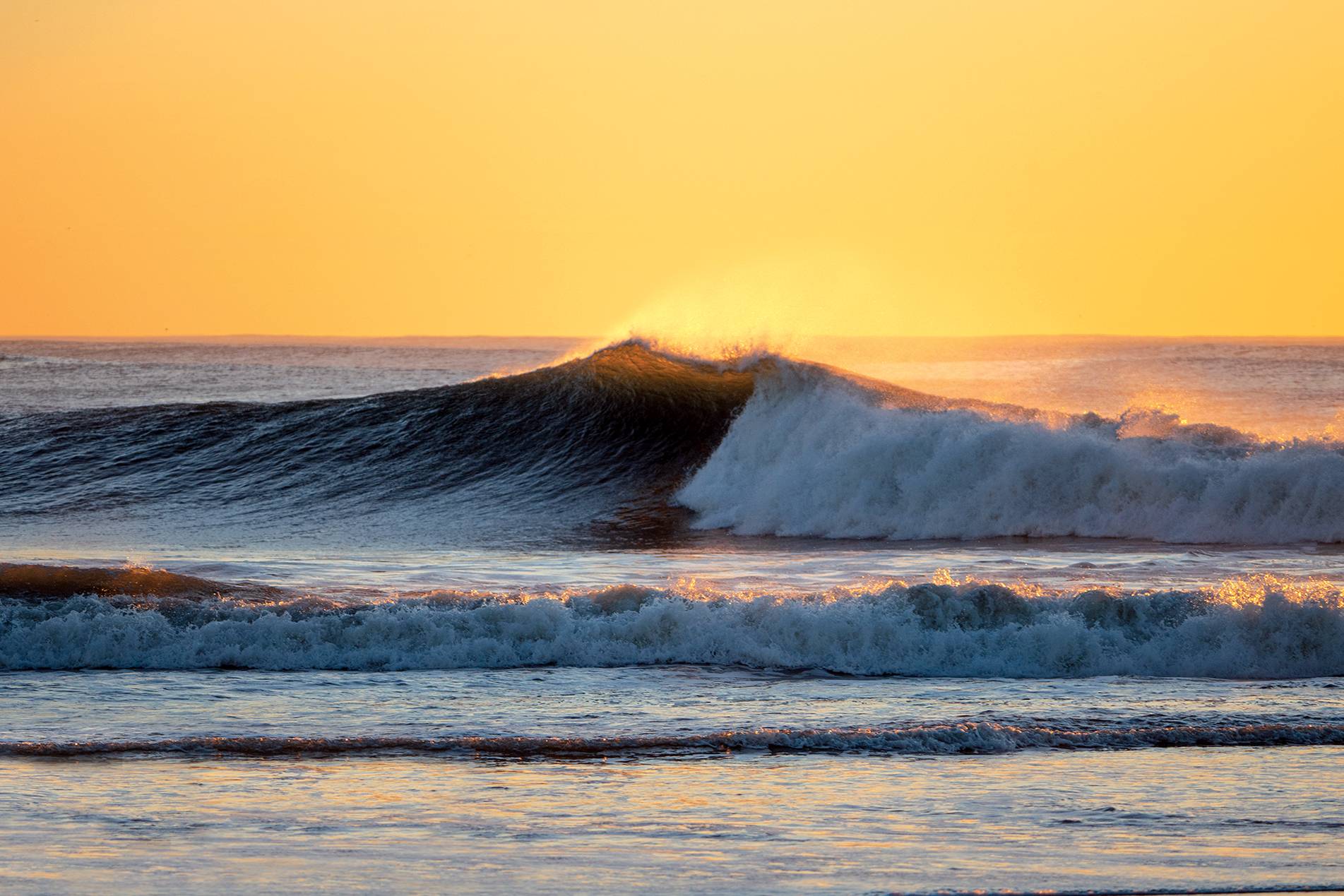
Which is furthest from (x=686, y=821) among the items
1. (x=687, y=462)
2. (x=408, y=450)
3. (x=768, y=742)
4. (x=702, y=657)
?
(x=408, y=450)

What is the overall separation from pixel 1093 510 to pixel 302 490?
10.1 meters

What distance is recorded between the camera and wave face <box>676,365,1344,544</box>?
16.0 metres

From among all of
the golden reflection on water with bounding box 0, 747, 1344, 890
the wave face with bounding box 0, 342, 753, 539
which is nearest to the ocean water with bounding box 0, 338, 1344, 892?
the golden reflection on water with bounding box 0, 747, 1344, 890

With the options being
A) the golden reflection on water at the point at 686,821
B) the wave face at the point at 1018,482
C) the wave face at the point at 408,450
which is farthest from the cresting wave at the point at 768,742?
→ the wave face at the point at 408,450

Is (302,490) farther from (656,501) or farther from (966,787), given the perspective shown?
(966,787)

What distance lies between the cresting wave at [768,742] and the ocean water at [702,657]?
27 millimetres

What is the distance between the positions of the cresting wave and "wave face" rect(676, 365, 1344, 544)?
8823mm

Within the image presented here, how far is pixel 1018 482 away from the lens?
17047 millimetres

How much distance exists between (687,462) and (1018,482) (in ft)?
16.6

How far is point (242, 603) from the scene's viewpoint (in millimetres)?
10078

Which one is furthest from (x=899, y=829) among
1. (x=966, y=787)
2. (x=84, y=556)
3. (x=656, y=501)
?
(x=656, y=501)

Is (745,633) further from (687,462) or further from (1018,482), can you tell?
(687,462)

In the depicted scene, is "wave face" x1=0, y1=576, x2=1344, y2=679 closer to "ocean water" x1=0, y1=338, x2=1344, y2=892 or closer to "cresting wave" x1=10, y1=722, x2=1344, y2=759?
"ocean water" x1=0, y1=338, x2=1344, y2=892

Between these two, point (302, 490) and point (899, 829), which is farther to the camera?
point (302, 490)
